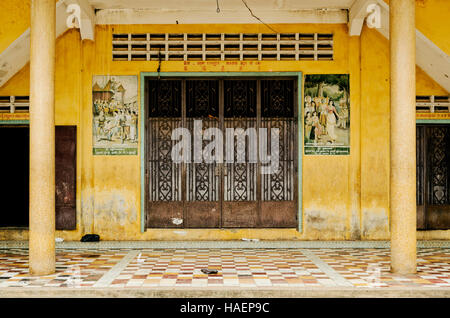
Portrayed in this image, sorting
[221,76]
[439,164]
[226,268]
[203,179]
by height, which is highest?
[221,76]

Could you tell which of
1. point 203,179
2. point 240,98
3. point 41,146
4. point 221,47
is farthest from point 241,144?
point 41,146

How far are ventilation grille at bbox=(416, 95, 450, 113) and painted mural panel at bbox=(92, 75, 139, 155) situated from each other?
5625 millimetres

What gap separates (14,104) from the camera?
35.1ft

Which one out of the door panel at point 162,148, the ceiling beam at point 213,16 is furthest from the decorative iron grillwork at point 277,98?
the door panel at point 162,148

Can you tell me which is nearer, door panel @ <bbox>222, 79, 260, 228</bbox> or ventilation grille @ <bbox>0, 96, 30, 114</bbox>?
ventilation grille @ <bbox>0, 96, 30, 114</bbox>

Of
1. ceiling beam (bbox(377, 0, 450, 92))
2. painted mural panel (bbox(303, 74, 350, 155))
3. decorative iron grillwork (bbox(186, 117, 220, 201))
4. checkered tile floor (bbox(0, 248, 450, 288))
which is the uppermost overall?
ceiling beam (bbox(377, 0, 450, 92))

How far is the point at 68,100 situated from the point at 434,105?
726 cm

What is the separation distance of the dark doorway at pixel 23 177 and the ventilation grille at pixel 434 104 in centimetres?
687

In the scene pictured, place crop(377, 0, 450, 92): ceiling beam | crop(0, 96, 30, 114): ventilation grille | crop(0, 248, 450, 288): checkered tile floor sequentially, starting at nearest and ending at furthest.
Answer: crop(0, 248, 450, 288): checkered tile floor
crop(377, 0, 450, 92): ceiling beam
crop(0, 96, 30, 114): ventilation grille

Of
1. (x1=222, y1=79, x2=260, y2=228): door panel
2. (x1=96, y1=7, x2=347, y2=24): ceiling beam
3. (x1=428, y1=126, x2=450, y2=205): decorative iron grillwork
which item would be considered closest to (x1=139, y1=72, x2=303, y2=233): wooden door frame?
(x1=222, y1=79, x2=260, y2=228): door panel

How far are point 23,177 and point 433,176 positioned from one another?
8179mm

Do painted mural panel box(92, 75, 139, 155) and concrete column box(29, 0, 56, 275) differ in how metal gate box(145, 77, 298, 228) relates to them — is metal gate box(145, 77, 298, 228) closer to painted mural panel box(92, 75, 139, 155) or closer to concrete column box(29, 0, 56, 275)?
painted mural panel box(92, 75, 139, 155)

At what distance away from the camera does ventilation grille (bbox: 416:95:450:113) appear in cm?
1078

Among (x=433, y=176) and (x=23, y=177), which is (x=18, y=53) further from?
(x=433, y=176)
